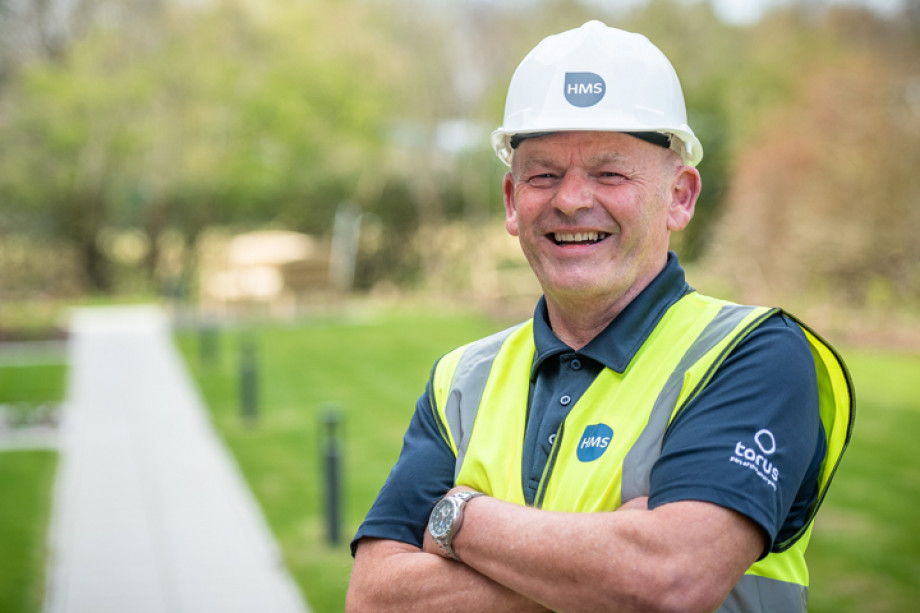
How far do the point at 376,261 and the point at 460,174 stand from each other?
9.63 feet

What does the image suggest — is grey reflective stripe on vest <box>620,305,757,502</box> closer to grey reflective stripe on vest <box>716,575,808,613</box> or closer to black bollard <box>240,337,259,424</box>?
grey reflective stripe on vest <box>716,575,808,613</box>

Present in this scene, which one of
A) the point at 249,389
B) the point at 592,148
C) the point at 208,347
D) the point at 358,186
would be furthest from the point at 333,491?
the point at 358,186

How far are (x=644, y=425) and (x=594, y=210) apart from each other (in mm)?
460

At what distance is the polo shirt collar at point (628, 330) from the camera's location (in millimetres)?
2008

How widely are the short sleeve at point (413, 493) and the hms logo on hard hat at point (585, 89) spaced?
2.57 ft

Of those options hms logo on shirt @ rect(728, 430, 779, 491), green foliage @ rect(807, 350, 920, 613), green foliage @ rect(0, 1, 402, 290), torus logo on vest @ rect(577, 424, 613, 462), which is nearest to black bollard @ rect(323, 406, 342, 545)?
green foliage @ rect(807, 350, 920, 613)

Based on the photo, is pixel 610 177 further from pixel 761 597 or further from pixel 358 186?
pixel 358 186

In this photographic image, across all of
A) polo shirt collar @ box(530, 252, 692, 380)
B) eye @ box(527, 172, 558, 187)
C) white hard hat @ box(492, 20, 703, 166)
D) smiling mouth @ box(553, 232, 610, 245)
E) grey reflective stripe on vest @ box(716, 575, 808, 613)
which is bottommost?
grey reflective stripe on vest @ box(716, 575, 808, 613)

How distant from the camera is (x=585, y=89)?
2018mm

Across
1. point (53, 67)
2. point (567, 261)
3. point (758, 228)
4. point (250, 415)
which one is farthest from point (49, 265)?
point (567, 261)

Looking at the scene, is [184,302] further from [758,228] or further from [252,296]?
[758,228]

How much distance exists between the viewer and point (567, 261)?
6.74 feet

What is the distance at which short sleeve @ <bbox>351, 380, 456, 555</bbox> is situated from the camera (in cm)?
212

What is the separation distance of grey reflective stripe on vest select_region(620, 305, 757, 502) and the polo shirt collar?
116mm
